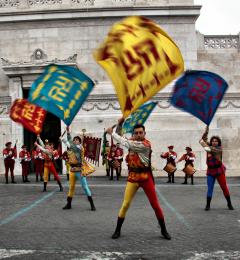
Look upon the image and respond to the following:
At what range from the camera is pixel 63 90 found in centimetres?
1023

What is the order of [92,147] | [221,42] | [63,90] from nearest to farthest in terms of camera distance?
[63,90], [92,147], [221,42]

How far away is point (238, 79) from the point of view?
27.0m

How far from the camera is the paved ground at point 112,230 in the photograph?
6410 millimetres

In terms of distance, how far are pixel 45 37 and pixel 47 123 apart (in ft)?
18.3

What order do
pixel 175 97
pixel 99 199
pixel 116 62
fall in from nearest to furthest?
pixel 116 62, pixel 175 97, pixel 99 199

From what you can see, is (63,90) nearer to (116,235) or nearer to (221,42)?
(116,235)

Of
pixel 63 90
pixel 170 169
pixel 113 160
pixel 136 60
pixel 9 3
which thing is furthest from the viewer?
pixel 9 3

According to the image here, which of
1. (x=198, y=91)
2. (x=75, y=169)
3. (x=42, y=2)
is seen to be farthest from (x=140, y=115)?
(x=42, y=2)

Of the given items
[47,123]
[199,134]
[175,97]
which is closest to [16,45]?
[47,123]

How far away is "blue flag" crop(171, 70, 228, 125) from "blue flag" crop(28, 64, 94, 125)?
1974mm

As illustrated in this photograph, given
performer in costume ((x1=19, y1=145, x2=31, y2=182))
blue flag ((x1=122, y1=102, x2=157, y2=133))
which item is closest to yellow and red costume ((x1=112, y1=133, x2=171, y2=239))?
blue flag ((x1=122, y1=102, x2=157, y2=133))

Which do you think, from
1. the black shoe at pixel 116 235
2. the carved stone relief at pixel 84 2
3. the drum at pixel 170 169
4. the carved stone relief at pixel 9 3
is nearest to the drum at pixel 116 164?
the drum at pixel 170 169

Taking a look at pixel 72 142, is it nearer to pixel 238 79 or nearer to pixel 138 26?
pixel 138 26

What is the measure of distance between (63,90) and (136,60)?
3.50m
